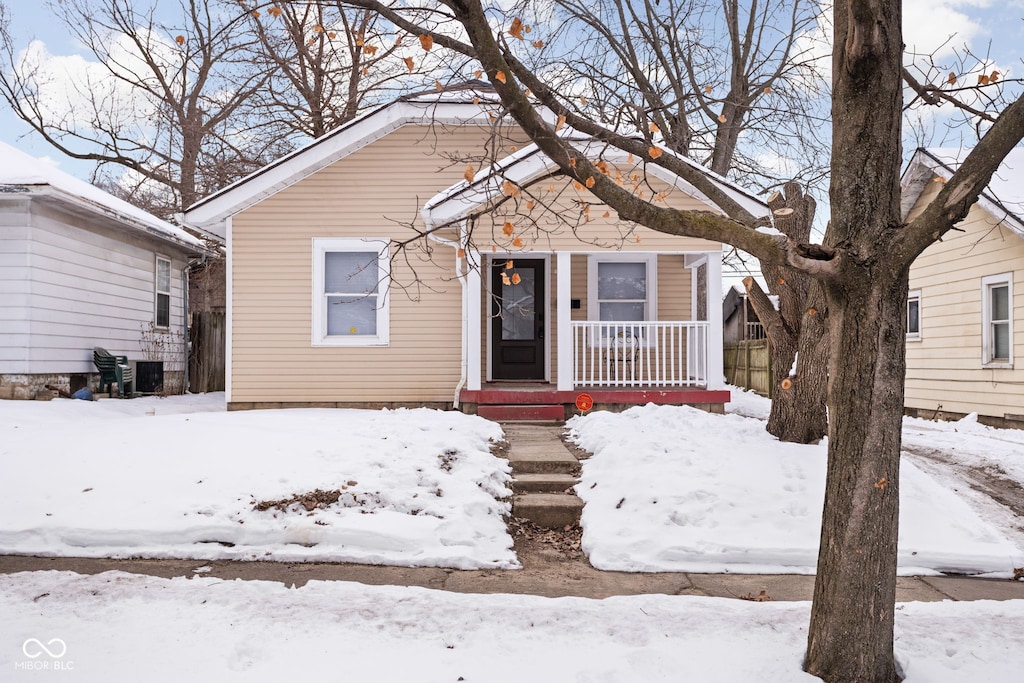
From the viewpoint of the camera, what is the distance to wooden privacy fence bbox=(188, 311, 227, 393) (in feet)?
51.8

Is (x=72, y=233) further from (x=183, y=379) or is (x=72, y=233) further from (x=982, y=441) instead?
(x=982, y=441)

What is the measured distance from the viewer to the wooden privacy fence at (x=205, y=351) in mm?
15797

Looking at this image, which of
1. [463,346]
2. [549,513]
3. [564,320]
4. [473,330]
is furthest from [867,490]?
[463,346]

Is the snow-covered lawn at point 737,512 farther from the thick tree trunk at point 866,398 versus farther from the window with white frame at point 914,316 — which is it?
the window with white frame at point 914,316

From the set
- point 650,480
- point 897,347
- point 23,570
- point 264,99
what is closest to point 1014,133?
point 897,347

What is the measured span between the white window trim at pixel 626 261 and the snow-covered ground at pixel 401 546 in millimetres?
3441

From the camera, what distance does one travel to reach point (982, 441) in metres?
9.05

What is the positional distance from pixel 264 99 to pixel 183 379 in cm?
801

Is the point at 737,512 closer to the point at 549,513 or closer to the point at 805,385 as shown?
the point at 549,513

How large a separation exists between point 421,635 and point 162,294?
13696 millimetres

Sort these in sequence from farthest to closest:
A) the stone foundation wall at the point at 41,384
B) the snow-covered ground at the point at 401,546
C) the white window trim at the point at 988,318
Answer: the white window trim at the point at 988,318, the stone foundation wall at the point at 41,384, the snow-covered ground at the point at 401,546

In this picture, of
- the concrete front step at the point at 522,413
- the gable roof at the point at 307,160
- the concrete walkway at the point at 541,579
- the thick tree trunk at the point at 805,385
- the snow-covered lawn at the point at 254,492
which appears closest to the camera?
the concrete walkway at the point at 541,579

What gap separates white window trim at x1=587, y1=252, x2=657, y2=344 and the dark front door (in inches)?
31.9

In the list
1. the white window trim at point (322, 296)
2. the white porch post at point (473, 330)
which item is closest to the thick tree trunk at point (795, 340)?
the white porch post at point (473, 330)
